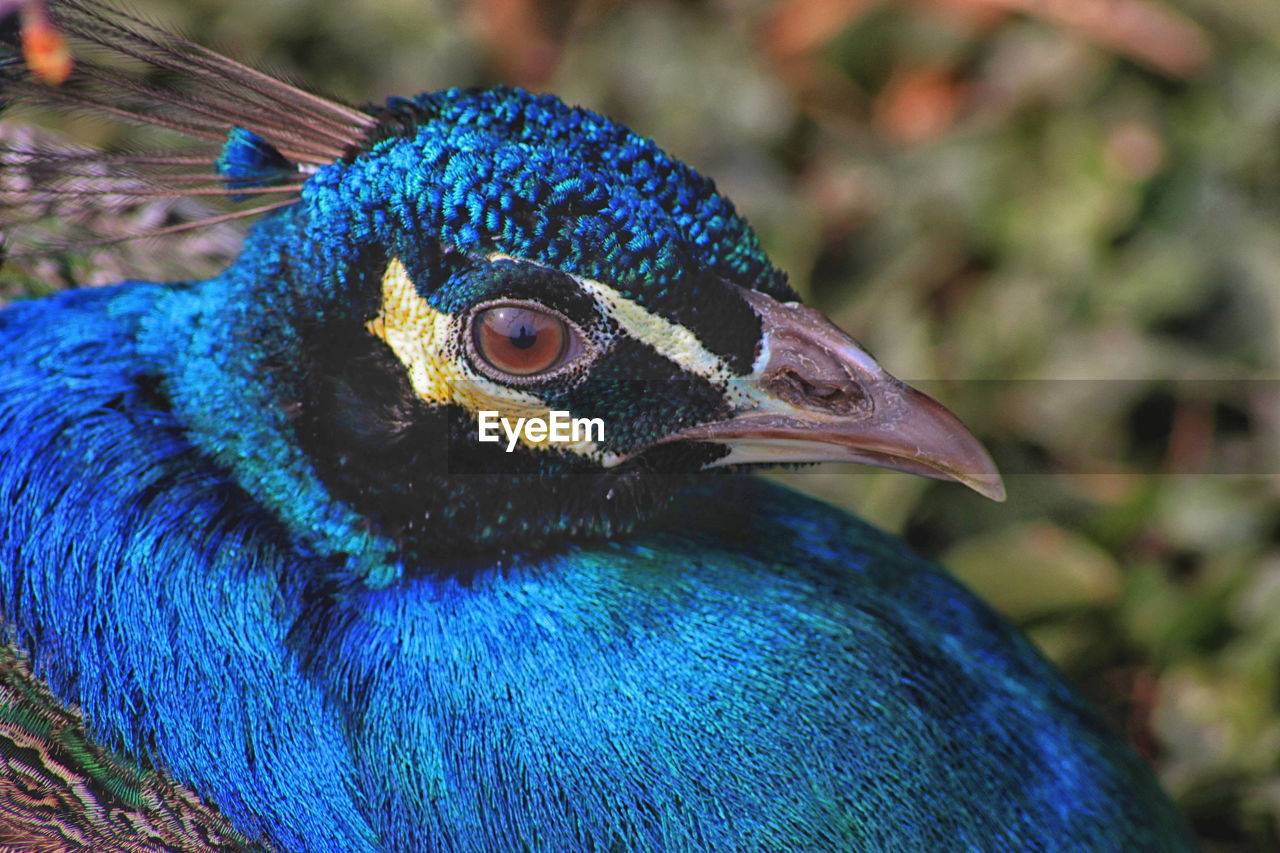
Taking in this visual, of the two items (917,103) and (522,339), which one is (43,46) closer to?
(522,339)

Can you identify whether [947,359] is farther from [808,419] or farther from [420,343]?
[420,343]

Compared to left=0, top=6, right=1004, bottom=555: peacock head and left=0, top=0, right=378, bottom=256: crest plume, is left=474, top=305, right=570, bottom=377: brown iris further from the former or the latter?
left=0, top=0, right=378, bottom=256: crest plume

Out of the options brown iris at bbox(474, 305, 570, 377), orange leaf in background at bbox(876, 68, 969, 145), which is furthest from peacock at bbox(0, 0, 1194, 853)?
orange leaf in background at bbox(876, 68, 969, 145)

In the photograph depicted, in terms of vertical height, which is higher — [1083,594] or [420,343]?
[420,343]

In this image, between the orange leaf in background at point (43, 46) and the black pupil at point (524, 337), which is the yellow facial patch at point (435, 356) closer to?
the black pupil at point (524, 337)

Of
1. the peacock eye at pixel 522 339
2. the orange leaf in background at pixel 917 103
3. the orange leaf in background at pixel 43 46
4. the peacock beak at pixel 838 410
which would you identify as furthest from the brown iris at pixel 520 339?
the orange leaf in background at pixel 917 103

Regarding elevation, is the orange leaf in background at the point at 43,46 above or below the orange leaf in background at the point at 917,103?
below

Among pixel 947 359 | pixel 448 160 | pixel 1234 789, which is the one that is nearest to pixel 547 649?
pixel 448 160
